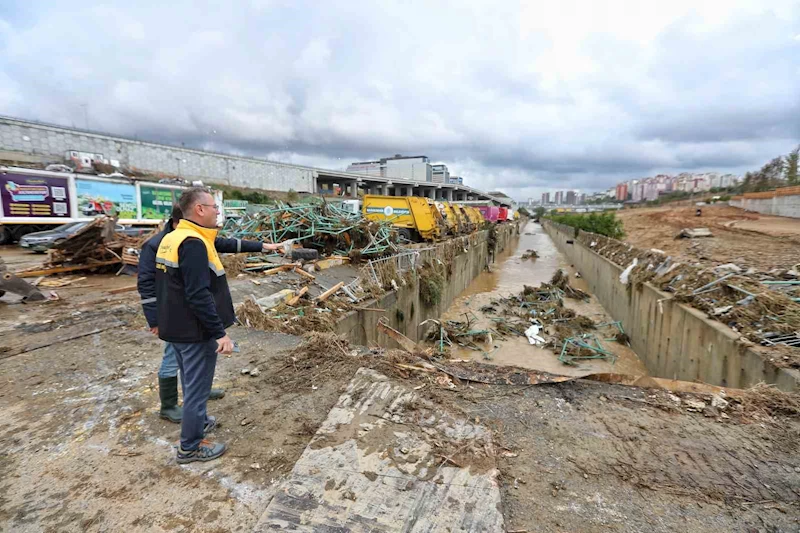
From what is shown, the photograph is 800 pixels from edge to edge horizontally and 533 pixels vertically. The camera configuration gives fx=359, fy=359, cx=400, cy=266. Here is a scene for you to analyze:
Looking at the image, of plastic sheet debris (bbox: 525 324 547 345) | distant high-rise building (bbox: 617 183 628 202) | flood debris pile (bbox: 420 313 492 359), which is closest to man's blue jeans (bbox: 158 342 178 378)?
flood debris pile (bbox: 420 313 492 359)

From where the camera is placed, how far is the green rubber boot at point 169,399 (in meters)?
2.79

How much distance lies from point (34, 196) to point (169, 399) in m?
16.3

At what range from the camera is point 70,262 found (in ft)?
28.4

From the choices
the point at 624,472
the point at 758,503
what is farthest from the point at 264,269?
the point at 758,503

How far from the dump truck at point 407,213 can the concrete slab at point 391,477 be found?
14.4 m

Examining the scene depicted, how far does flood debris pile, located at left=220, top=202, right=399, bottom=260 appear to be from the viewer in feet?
37.1

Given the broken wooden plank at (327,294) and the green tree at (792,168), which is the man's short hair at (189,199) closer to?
the broken wooden plank at (327,294)

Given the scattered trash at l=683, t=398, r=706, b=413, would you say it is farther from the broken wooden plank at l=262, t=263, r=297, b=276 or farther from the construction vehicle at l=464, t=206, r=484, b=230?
the construction vehicle at l=464, t=206, r=484, b=230

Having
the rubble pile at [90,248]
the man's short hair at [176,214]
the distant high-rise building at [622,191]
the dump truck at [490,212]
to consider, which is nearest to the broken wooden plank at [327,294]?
the man's short hair at [176,214]

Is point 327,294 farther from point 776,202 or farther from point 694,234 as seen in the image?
point 776,202

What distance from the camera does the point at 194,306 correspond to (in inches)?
85.5

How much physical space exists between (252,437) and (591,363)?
8.89 metres

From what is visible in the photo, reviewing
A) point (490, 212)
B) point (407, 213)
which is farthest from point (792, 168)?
point (407, 213)

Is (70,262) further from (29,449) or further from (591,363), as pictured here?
(591,363)
